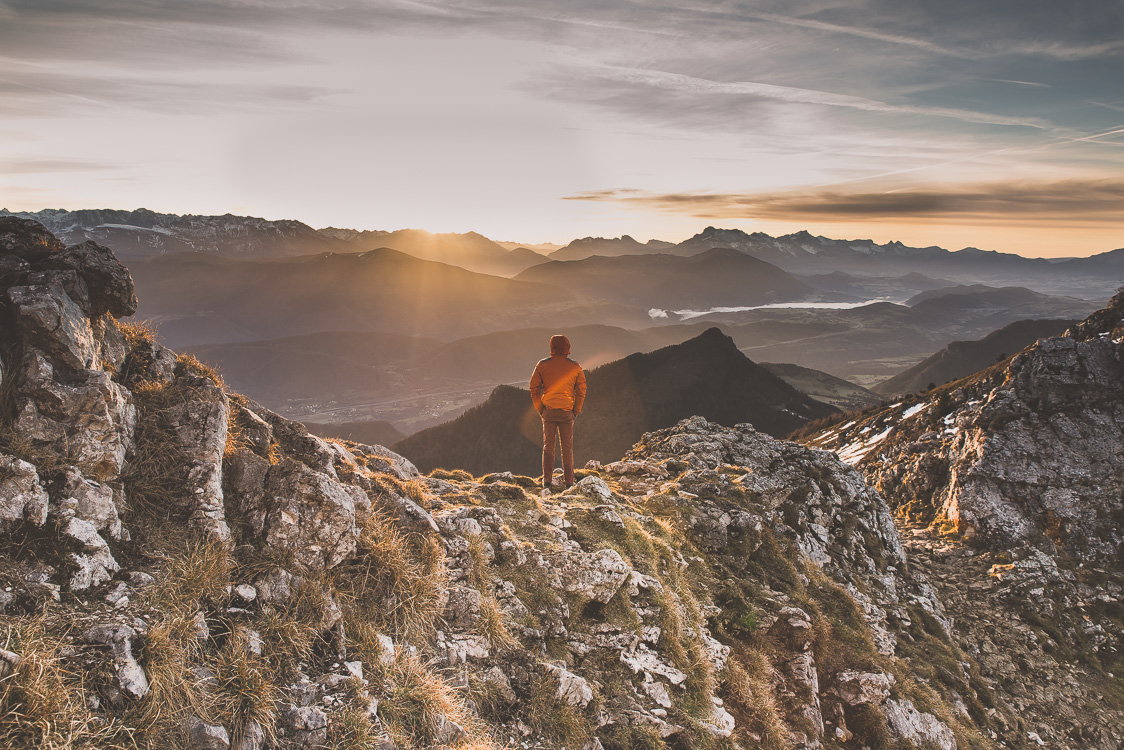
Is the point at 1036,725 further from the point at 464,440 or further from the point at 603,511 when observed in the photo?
the point at 464,440

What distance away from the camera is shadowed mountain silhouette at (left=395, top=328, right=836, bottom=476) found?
126 meters

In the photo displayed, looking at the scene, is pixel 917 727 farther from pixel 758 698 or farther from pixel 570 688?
pixel 570 688

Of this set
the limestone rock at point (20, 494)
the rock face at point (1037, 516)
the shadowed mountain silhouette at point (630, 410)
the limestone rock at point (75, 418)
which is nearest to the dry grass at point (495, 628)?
the limestone rock at point (75, 418)

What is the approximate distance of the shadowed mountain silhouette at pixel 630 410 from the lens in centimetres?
12562

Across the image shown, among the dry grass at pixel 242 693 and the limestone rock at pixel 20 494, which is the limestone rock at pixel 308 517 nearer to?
the dry grass at pixel 242 693

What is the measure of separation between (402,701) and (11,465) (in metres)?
4.81

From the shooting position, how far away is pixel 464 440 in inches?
5266

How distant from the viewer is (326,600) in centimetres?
663

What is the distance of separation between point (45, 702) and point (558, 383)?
9.90 meters

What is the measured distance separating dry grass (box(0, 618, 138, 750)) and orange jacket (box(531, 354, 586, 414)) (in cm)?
924

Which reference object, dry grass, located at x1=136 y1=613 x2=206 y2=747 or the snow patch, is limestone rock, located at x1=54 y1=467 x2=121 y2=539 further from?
the snow patch

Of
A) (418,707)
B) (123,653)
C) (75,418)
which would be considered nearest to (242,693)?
(123,653)

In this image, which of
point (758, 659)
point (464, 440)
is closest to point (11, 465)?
point (758, 659)

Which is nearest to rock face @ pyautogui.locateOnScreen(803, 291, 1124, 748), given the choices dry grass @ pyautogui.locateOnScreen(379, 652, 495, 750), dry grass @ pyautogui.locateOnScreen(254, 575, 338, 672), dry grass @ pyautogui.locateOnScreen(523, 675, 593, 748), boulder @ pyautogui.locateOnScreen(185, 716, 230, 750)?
dry grass @ pyautogui.locateOnScreen(523, 675, 593, 748)
